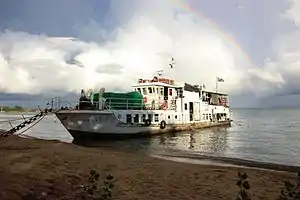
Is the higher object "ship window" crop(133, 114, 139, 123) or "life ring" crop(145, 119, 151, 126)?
"ship window" crop(133, 114, 139, 123)

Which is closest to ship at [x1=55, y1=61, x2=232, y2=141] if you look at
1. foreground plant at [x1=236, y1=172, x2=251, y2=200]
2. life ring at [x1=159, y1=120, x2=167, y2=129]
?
life ring at [x1=159, y1=120, x2=167, y2=129]

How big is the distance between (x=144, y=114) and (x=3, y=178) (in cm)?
2786

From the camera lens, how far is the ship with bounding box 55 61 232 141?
115ft

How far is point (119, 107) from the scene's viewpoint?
36.9m

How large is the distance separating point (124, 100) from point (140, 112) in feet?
6.88

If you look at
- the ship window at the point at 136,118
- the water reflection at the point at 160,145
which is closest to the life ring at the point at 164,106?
the water reflection at the point at 160,145

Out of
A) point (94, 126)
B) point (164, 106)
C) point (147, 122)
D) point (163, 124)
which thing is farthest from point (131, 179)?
point (164, 106)

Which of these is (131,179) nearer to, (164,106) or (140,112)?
(140,112)

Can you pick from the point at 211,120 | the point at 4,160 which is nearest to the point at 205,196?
the point at 4,160

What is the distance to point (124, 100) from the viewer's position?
38125 mm

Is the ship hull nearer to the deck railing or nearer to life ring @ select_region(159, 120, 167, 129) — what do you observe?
the deck railing

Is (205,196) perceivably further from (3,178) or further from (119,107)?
(119,107)

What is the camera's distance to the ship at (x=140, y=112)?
35094mm

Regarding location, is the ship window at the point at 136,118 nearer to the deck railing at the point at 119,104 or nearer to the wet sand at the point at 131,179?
the deck railing at the point at 119,104
